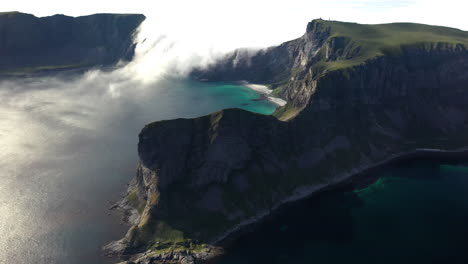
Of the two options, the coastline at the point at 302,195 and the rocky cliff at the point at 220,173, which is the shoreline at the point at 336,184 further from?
the rocky cliff at the point at 220,173

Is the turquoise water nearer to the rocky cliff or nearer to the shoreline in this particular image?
the shoreline

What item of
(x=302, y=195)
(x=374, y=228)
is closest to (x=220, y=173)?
(x=302, y=195)

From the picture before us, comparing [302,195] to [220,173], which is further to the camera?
[302,195]

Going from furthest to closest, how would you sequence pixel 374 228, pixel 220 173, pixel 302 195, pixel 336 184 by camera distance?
pixel 336 184 → pixel 302 195 → pixel 220 173 → pixel 374 228

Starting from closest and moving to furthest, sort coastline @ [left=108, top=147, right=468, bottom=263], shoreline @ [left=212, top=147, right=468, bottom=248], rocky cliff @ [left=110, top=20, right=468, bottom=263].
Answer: coastline @ [left=108, top=147, right=468, bottom=263]
rocky cliff @ [left=110, top=20, right=468, bottom=263]
shoreline @ [left=212, top=147, right=468, bottom=248]

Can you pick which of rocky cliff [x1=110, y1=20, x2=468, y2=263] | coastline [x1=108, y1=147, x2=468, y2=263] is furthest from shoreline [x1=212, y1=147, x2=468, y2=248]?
rocky cliff [x1=110, y1=20, x2=468, y2=263]

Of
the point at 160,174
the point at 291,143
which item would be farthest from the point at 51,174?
the point at 291,143

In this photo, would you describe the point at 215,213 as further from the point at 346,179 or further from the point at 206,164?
the point at 346,179

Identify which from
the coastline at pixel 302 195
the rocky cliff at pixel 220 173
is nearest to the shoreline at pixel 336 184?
the coastline at pixel 302 195

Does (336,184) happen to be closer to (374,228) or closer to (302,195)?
(302,195)
